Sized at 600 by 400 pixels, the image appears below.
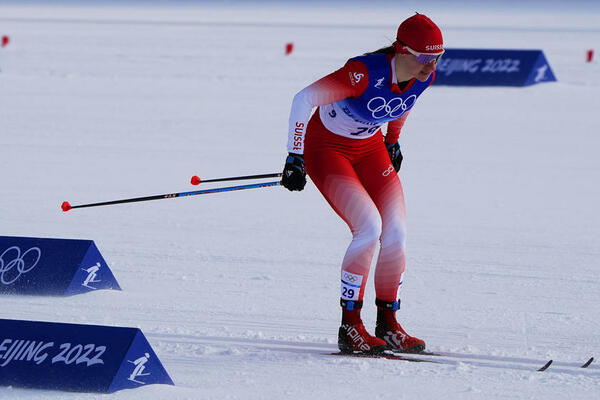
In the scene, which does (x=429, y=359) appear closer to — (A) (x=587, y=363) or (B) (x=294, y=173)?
(A) (x=587, y=363)

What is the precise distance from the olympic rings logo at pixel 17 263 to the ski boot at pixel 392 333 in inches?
87.7

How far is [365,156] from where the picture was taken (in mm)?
4906

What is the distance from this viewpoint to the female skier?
4.48 m

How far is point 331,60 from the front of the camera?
70.9 ft

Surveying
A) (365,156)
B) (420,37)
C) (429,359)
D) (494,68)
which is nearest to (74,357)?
(429,359)

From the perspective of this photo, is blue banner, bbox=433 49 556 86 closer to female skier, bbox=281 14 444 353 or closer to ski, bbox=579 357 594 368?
female skier, bbox=281 14 444 353

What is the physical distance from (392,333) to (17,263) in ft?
8.01

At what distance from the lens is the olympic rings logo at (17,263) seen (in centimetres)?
573

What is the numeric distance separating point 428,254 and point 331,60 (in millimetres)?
15095

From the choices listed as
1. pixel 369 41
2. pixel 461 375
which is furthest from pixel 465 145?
pixel 369 41

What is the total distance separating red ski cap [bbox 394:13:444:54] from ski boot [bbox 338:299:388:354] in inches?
50.7

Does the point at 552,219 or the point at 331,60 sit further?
the point at 331,60

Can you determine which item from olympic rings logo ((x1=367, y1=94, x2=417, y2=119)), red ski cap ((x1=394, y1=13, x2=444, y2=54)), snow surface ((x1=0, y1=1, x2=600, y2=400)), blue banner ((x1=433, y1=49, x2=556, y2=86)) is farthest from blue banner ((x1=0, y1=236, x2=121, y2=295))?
blue banner ((x1=433, y1=49, x2=556, y2=86))

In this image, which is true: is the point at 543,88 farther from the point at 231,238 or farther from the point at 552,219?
the point at 231,238
